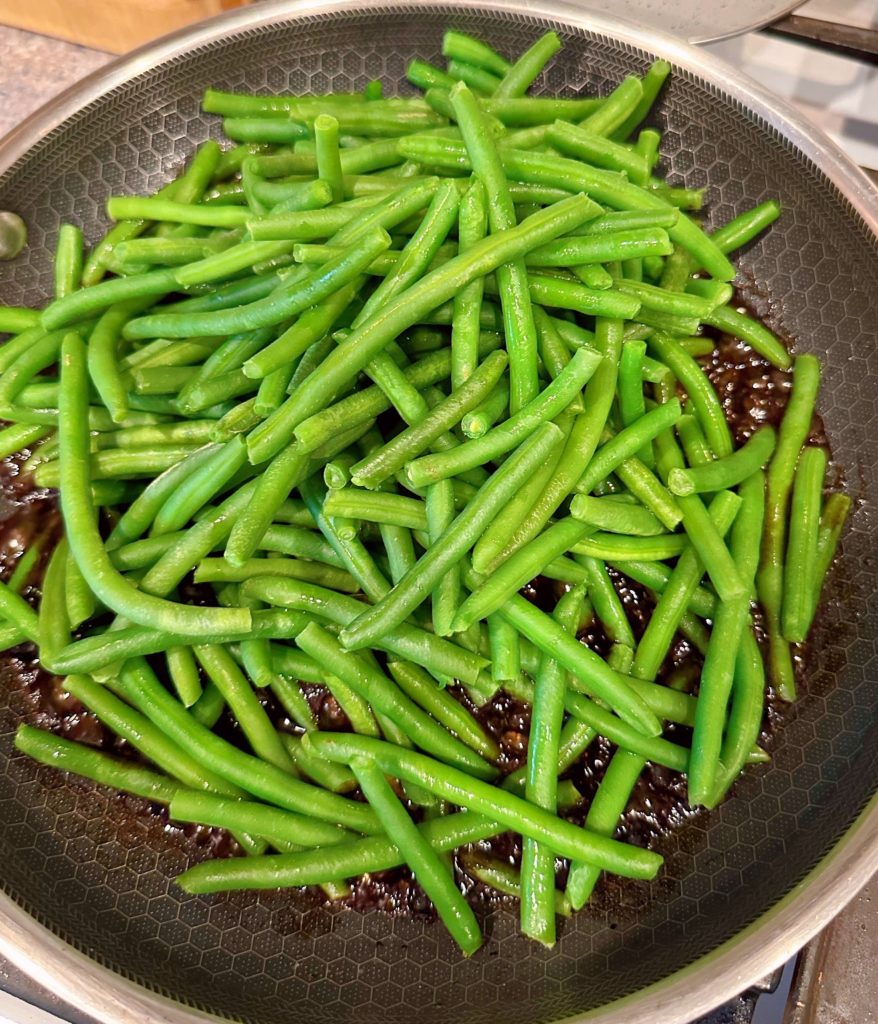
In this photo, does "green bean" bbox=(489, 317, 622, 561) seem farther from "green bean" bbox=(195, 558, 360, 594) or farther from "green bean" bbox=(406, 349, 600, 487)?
"green bean" bbox=(195, 558, 360, 594)

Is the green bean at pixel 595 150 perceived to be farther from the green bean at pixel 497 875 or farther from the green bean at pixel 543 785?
the green bean at pixel 497 875

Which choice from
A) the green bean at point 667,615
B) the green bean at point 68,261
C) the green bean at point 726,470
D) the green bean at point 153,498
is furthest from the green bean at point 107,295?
the green bean at point 667,615

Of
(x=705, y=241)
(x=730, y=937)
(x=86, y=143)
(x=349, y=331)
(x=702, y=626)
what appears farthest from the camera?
(x=86, y=143)

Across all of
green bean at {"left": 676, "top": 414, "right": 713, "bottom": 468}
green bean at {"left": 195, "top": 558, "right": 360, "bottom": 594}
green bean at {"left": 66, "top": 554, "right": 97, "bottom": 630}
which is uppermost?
green bean at {"left": 676, "top": 414, "right": 713, "bottom": 468}

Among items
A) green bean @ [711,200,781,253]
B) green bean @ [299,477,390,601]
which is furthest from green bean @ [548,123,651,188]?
green bean @ [299,477,390,601]

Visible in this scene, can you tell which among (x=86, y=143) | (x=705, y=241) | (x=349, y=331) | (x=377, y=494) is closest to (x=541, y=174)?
(x=705, y=241)

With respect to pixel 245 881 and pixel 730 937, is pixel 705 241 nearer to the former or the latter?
pixel 730 937

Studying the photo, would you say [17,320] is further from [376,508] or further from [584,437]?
[584,437]
